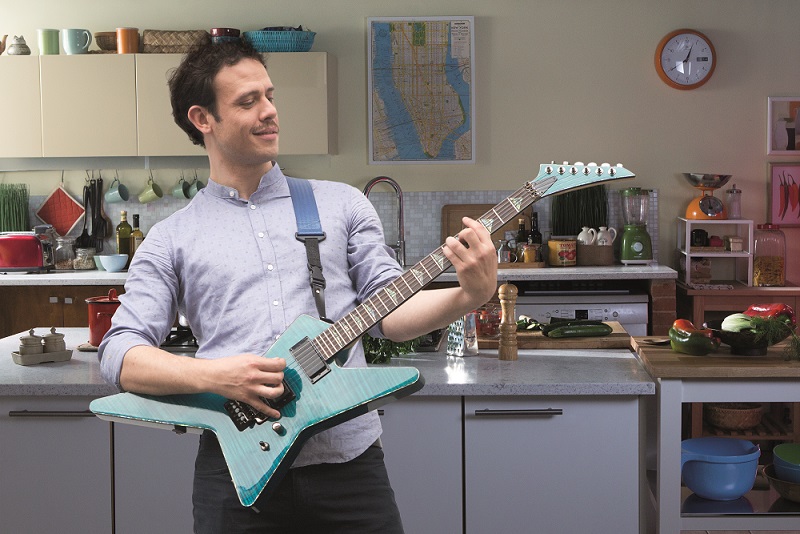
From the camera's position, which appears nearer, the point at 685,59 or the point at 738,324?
the point at 738,324

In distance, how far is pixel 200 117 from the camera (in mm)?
1857

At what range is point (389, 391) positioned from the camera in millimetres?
1641

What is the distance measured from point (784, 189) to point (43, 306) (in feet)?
13.9

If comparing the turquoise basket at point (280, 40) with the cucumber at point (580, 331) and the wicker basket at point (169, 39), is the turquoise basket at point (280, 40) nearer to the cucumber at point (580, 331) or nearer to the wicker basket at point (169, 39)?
the wicker basket at point (169, 39)

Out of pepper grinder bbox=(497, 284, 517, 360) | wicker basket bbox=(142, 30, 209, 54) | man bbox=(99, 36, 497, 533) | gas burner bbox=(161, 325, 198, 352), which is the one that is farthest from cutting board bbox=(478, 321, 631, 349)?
wicker basket bbox=(142, 30, 209, 54)

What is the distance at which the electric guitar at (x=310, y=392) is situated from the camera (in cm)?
166

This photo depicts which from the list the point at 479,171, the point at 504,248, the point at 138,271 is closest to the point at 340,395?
the point at 138,271

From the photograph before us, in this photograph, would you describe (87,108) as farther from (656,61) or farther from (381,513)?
(381,513)

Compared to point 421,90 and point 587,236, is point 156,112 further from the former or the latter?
point 587,236

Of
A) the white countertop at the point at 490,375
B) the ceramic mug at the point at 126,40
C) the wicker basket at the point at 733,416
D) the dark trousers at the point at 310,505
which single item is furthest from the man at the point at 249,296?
the ceramic mug at the point at 126,40

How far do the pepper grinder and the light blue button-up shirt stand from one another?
998mm

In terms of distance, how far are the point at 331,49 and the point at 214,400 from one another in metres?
4.34

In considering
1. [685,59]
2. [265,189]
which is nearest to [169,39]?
[685,59]

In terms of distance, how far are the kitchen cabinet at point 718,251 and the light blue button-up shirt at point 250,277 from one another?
12.4ft
